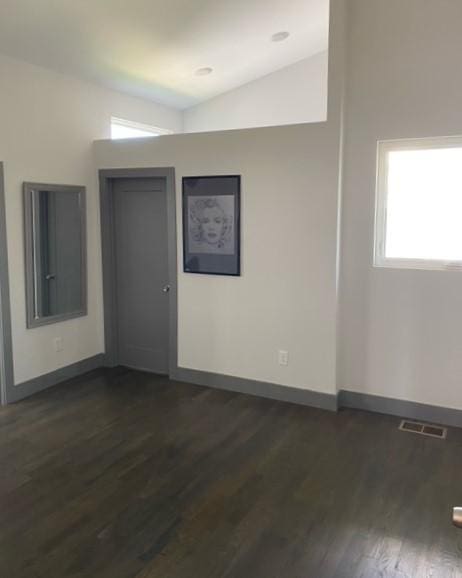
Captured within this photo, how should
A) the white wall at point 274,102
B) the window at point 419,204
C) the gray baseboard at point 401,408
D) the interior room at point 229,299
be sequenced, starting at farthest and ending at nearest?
the white wall at point 274,102
the gray baseboard at point 401,408
the window at point 419,204
the interior room at point 229,299

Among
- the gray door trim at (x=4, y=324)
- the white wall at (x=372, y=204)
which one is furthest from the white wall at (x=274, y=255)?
the gray door trim at (x=4, y=324)

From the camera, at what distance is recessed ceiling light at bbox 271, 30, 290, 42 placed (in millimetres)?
4584

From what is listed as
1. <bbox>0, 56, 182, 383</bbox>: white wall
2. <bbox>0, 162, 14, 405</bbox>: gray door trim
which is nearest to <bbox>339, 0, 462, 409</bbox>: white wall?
<bbox>0, 56, 182, 383</bbox>: white wall

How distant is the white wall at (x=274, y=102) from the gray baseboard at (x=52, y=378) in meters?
3.24

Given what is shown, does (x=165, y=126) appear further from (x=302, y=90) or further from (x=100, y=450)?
(x=100, y=450)

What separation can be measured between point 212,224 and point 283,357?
4.33ft

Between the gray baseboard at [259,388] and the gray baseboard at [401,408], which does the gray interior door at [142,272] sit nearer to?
the gray baseboard at [259,388]

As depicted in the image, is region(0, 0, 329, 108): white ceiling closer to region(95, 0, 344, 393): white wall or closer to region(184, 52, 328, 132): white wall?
region(184, 52, 328, 132): white wall

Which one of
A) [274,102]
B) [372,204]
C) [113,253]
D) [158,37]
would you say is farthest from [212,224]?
[274,102]

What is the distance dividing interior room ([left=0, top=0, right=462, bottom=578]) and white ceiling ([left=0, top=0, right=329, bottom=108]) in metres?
0.03

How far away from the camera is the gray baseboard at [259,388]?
4020mm

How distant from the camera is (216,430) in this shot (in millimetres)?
3633

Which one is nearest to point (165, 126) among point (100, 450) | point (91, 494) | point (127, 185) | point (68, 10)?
point (127, 185)

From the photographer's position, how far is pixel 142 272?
487 cm
